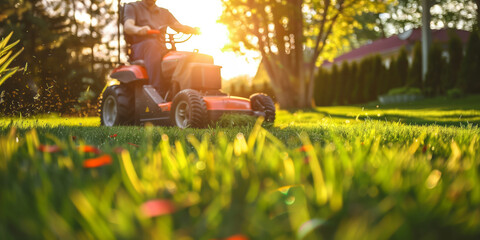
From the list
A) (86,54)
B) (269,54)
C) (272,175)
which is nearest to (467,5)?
(269,54)

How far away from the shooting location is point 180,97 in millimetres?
5312

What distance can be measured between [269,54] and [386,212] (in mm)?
Result: 13551

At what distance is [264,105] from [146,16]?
2.22 meters

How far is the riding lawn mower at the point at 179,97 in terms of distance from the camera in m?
5.26

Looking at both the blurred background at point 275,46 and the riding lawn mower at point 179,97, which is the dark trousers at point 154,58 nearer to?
the riding lawn mower at point 179,97

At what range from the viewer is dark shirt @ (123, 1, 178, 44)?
20.1 feet

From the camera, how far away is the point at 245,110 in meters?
5.64

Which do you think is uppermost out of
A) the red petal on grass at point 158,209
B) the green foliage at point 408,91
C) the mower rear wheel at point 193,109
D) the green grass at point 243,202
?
the green foliage at point 408,91

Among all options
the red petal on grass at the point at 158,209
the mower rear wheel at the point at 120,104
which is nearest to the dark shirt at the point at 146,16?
the mower rear wheel at the point at 120,104

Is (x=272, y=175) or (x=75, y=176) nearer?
(x=75, y=176)

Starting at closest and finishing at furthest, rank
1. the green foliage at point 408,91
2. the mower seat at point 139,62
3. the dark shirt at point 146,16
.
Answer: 1. the dark shirt at point 146,16
2. the mower seat at point 139,62
3. the green foliage at point 408,91

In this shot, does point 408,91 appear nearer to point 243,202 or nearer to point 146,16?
point 146,16

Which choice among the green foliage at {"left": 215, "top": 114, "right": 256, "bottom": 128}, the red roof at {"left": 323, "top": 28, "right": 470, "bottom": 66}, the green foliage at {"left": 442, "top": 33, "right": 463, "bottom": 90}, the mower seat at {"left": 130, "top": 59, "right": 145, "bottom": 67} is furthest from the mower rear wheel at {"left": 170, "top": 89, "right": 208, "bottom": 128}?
the red roof at {"left": 323, "top": 28, "right": 470, "bottom": 66}

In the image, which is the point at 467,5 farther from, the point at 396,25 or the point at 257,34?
the point at 257,34
